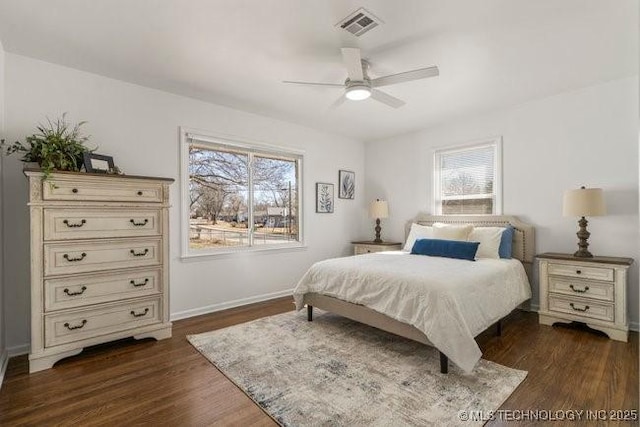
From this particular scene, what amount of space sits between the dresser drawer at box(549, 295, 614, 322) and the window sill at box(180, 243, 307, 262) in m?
3.13

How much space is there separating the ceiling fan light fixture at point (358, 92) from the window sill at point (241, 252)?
2.38 meters

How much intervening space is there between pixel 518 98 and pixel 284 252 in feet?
11.7

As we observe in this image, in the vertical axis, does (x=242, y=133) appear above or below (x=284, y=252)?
above

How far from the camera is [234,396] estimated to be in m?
2.04

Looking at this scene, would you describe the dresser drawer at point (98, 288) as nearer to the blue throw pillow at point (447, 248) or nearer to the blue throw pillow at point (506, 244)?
the blue throw pillow at point (447, 248)

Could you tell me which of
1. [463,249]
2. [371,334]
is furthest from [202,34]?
[463,249]

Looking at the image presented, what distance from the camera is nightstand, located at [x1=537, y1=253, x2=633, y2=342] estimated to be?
2871 millimetres

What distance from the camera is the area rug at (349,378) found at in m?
1.84

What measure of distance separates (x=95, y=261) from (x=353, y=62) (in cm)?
264

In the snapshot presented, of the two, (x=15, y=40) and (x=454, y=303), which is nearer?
(x=454, y=303)

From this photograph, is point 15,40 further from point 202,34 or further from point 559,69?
point 559,69

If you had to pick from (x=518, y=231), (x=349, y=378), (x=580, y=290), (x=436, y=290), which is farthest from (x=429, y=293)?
(x=518, y=231)

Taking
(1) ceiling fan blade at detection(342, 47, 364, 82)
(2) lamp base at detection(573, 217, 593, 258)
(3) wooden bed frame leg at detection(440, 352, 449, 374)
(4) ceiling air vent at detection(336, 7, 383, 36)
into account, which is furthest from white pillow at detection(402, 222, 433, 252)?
(4) ceiling air vent at detection(336, 7, 383, 36)

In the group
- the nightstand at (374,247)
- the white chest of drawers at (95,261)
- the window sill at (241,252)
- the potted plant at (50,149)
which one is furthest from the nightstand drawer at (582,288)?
the potted plant at (50,149)
